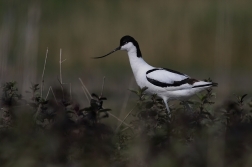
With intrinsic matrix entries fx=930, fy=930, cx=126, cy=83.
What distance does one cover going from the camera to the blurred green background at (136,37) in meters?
12.8

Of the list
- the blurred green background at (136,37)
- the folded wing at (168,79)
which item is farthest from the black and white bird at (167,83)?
the blurred green background at (136,37)

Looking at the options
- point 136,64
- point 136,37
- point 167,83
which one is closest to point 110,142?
point 167,83

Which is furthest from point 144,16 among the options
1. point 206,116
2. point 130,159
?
point 130,159

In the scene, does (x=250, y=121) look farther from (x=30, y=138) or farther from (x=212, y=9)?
(x=212, y=9)

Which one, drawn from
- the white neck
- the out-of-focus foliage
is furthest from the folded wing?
the out-of-focus foliage

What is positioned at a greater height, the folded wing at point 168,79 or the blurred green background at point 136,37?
the blurred green background at point 136,37

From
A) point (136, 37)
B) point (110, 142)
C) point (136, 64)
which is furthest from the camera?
point (136, 37)

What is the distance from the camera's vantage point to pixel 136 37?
13.2 meters

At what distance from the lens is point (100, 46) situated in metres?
13.1

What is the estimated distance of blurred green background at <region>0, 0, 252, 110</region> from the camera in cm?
1283

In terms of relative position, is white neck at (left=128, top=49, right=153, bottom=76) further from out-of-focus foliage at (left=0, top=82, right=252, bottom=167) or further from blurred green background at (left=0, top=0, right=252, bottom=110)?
blurred green background at (left=0, top=0, right=252, bottom=110)

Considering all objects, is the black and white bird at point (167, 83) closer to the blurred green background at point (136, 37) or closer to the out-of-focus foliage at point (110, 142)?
the out-of-focus foliage at point (110, 142)

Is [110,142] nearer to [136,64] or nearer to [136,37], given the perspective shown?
[136,64]

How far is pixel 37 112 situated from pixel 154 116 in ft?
2.27
